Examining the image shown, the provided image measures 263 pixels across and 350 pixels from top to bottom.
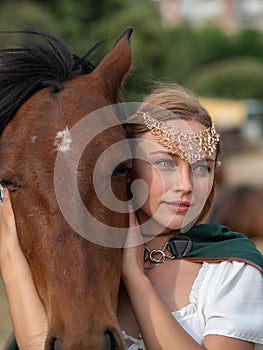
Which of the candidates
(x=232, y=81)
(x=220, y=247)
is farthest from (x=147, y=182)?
(x=232, y=81)

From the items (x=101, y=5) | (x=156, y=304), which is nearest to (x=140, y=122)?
(x=156, y=304)

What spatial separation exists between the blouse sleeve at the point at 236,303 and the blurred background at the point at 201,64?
0.78m

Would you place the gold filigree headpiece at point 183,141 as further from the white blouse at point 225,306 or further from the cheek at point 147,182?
the white blouse at point 225,306

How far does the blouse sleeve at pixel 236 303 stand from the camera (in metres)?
1.92

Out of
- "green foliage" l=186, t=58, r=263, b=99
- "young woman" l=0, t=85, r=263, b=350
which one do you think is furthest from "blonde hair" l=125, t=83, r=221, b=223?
"green foliage" l=186, t=58, r=263, b=99

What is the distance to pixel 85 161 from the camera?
1912mm

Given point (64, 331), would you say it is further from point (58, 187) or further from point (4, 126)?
point (4, 126)

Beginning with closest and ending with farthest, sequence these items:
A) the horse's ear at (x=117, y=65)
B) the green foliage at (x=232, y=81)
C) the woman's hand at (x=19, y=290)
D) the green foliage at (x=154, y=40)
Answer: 1. the woman's hand at (x=19, y=290)
2. the horse's ear at (x=117, y=65)
3. the green foliage at (x=154, y=40)
4. the green foliage at (x=232, y=81)

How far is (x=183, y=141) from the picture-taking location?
2.08 m

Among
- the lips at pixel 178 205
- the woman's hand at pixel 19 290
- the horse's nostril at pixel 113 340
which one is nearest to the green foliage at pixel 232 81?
the lips at pixel 178 205

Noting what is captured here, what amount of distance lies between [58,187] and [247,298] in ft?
2.09

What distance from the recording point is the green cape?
2031 millimetres

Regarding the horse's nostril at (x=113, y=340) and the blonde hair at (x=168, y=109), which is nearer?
the horse's nostril at (x=113, y=340)

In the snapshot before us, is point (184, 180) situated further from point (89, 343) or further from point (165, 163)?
point (89, 343)
